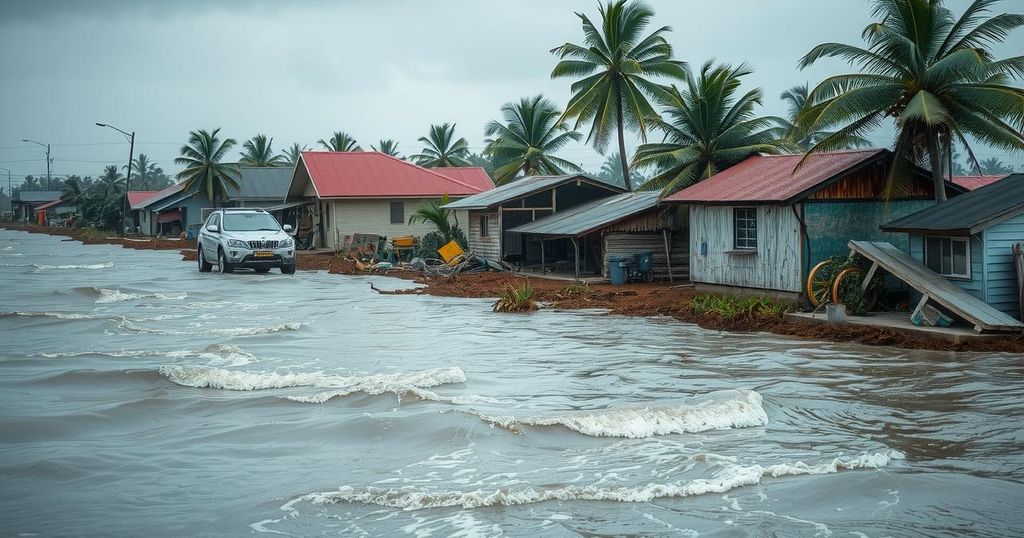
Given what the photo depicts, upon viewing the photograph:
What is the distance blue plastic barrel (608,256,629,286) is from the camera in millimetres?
25953

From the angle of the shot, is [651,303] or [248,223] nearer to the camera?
[651,303]

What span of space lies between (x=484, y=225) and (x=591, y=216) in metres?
6.45

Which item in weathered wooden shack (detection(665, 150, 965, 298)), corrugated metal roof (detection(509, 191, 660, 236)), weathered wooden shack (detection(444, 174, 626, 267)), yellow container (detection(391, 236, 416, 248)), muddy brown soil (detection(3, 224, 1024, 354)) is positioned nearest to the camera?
muddy brown soil (detection(3, 224, 1024, 354))

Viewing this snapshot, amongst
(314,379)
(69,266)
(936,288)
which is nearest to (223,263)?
(69,266)

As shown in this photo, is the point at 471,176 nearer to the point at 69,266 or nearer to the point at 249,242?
the point at 69,266

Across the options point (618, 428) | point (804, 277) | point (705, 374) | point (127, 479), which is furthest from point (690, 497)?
Answer: point (804, 277)

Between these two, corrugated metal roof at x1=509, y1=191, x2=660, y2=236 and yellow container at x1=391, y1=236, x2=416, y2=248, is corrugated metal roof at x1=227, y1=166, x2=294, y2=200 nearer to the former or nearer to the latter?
yellow container at x1=391, y1=236, x2=416, y2=248

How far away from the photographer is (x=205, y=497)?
25.8 feet

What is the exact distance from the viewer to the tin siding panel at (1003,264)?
1565 cm

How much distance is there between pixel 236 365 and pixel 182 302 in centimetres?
971

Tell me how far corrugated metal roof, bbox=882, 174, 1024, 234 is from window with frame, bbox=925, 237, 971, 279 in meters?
0.41

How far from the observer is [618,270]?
26.0 metres

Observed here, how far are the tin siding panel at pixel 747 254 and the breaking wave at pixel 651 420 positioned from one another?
928 centimetres

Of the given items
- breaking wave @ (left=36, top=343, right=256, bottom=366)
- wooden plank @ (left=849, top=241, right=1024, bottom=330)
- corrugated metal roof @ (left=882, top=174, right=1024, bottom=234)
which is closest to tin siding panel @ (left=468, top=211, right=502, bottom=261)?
wooden plank @ (left=849, top=241, right=1024, bottom=330)
